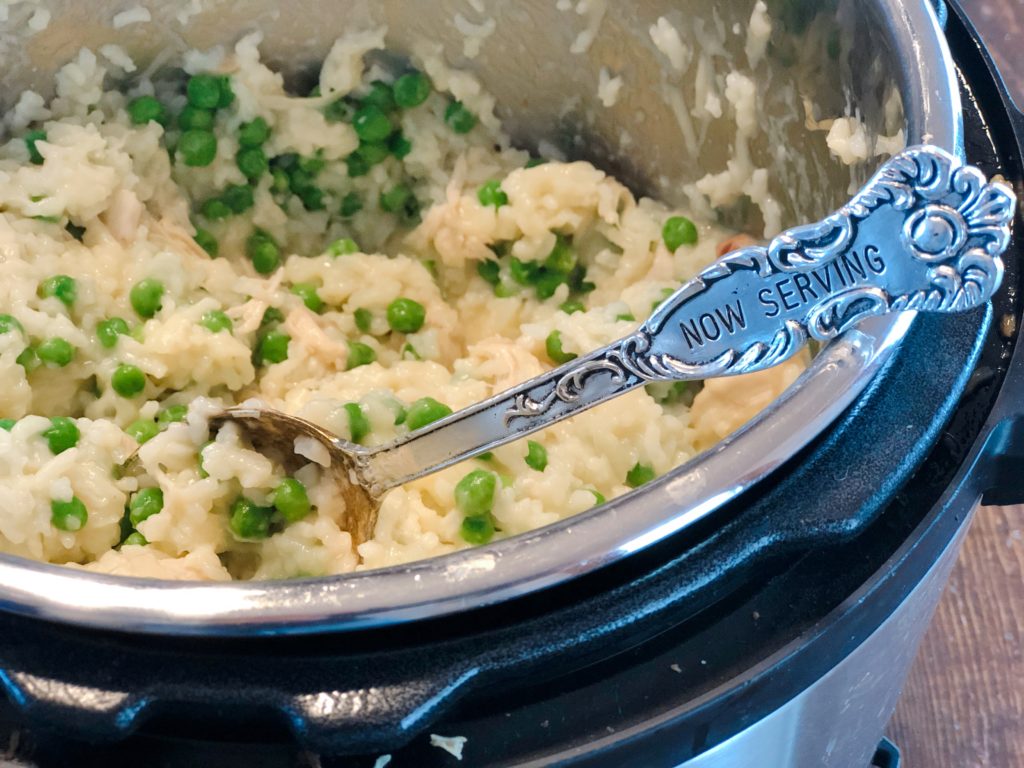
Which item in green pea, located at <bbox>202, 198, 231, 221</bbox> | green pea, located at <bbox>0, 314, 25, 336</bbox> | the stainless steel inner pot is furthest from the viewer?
green pea, located at <bbox>202, 198, 231, 221</bbox>

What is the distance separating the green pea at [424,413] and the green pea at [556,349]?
0.27 metres

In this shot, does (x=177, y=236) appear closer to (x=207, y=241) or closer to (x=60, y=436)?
(x=207, y=241)

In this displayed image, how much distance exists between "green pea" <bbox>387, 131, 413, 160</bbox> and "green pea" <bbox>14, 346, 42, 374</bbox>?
87 cm

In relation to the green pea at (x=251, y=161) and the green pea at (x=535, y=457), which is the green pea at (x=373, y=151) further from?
the green pea at (x=535, y=457)

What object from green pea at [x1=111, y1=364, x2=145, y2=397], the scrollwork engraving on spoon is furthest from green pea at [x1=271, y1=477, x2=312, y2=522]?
the scrollwork engraving on spoon

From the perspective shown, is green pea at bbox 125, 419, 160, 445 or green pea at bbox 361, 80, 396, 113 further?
green pea at bbox 361, 80, 396, 113

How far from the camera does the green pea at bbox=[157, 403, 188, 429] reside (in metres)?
1.85

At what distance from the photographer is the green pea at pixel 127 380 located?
1859 millimetres

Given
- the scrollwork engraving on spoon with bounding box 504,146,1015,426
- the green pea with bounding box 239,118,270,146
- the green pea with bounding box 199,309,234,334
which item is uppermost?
the green pea with bounding box 239,118,270,146

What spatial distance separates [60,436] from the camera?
168cm

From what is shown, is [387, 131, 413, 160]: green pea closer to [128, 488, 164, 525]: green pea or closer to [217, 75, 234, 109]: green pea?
[217, 75, 234, 109]: green pea

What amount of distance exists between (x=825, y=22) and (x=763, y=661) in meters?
1.04

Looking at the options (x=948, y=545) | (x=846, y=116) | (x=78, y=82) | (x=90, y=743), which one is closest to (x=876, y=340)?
(x=948, y=545)

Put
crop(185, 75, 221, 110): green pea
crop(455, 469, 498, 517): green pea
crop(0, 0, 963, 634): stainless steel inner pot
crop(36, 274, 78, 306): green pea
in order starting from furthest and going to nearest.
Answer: crop(185, 75, 221, 110): green pea, crop(36, 274, 78, 306): green pea, crop(455, 469, 498, 517): green pea, crop(0, 0, 963, 634): stainless steel inner pot
